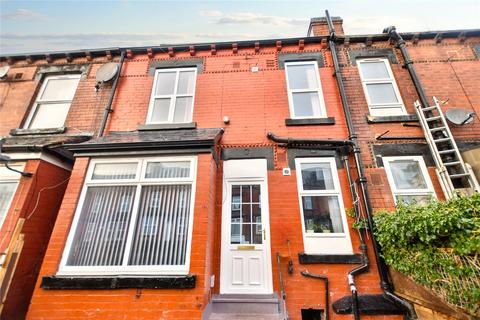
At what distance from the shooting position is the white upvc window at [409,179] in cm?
522

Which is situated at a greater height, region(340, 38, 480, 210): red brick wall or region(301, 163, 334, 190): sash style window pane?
region(340, 38, 480, 210): red brick wall

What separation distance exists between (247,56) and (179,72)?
7.82ft

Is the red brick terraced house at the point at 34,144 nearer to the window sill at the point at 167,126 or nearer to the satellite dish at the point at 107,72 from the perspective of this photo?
the satellite dish at the point at 107,72

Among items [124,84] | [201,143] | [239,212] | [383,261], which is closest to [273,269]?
[239,212]

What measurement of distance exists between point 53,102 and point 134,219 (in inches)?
230

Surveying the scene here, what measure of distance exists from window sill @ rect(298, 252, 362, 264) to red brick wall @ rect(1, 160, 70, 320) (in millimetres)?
5791

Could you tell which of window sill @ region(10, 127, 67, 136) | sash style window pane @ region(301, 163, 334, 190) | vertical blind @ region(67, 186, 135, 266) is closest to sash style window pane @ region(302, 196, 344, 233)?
sash style window pane @ region(301, 163, 334, 190)

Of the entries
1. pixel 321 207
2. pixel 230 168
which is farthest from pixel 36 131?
pixel 321 207

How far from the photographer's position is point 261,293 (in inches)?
181

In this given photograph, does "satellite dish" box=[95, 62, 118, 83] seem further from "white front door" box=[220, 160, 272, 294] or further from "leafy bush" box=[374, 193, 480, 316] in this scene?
"leafy bush" box=[374, 193, 480, 316]

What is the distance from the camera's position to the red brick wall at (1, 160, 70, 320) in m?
4.33

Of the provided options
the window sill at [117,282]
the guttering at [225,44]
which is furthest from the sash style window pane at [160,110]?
the window sill at [117,282]

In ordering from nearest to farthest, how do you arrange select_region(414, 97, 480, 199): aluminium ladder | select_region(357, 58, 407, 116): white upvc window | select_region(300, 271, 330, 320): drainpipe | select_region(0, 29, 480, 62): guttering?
select_region(300, 271, 330, 320): drainpipe < select_region(414, 97, 480, 199): aluminium ladder < select_region(357, 58, 407, 116): white upvc window < select_region(0, 29, 480, 62): guttering

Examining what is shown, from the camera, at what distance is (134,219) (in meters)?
4.36
